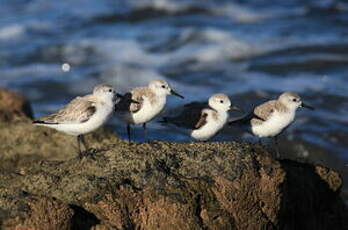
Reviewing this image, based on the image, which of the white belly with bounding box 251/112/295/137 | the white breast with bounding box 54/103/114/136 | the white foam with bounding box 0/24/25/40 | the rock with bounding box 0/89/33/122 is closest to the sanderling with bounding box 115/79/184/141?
the white breast with bounding box 54/103/114/136

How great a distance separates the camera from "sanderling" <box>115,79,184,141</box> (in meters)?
10.3

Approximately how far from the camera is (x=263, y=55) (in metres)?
23.4

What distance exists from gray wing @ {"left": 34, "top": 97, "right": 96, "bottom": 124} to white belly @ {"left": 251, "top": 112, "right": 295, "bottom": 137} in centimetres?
224

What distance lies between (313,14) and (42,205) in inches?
848

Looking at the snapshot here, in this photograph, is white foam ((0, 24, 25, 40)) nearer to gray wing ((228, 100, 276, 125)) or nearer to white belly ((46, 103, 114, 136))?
gray wing ((228, 100, 276, 125))

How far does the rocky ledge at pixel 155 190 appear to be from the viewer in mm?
7129

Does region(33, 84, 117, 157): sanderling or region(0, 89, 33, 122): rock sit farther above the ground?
region(33, 84, 117, 157): sanderling

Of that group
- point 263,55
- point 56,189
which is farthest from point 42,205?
point 263,55

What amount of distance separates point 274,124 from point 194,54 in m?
14.0

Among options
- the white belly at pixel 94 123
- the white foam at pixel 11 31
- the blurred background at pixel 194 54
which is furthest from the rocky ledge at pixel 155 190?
the white foam at pixel 11 31

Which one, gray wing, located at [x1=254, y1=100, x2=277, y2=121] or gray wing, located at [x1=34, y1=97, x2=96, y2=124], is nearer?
gray wing, located at [x1=34, y1=97, x2=96, y2=124]

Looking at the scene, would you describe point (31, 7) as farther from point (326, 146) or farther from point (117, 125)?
point (326, 146)

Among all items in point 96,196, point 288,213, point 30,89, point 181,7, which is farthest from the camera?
point 181,7

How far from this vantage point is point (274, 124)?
10.4 meters
